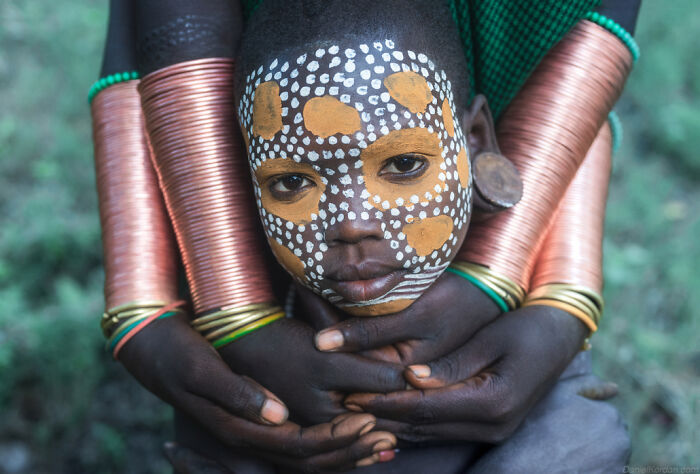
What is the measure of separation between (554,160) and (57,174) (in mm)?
2704

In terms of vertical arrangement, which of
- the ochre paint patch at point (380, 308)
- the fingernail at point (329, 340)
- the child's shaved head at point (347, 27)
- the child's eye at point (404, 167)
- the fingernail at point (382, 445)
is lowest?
the fingernail at point (382, 445)

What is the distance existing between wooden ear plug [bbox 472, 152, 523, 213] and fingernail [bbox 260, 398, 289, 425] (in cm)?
70

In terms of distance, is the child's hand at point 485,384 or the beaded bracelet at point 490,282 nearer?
the child's hand at point 485,384

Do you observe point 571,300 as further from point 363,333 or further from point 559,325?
point 363,333

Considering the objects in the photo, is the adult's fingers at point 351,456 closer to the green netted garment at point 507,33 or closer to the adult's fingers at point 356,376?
the adult's fingers at point 356,376

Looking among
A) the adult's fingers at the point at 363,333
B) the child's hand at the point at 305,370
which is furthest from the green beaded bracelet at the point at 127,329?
the adult's fingers at the point at 363,333

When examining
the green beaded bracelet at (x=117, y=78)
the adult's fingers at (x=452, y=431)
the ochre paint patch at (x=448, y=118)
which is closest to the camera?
the ochre paint patch at (x=448, y=118)

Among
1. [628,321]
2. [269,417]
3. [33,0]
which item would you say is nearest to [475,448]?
[269,417]

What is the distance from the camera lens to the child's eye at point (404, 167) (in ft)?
4.75

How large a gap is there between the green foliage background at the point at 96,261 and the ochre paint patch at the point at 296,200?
158 cm

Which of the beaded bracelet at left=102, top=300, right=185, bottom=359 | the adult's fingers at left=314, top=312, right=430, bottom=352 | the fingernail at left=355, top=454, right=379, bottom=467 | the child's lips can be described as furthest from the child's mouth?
the beaded bracelet at left=102, top=300, right=185, bottom=359

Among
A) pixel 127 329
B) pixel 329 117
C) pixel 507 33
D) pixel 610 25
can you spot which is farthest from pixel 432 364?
pixel 610 25

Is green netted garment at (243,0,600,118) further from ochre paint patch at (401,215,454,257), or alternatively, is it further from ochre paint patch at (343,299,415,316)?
ochre paint patch at (343,299,415,316)

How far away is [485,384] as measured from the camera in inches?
62.3
